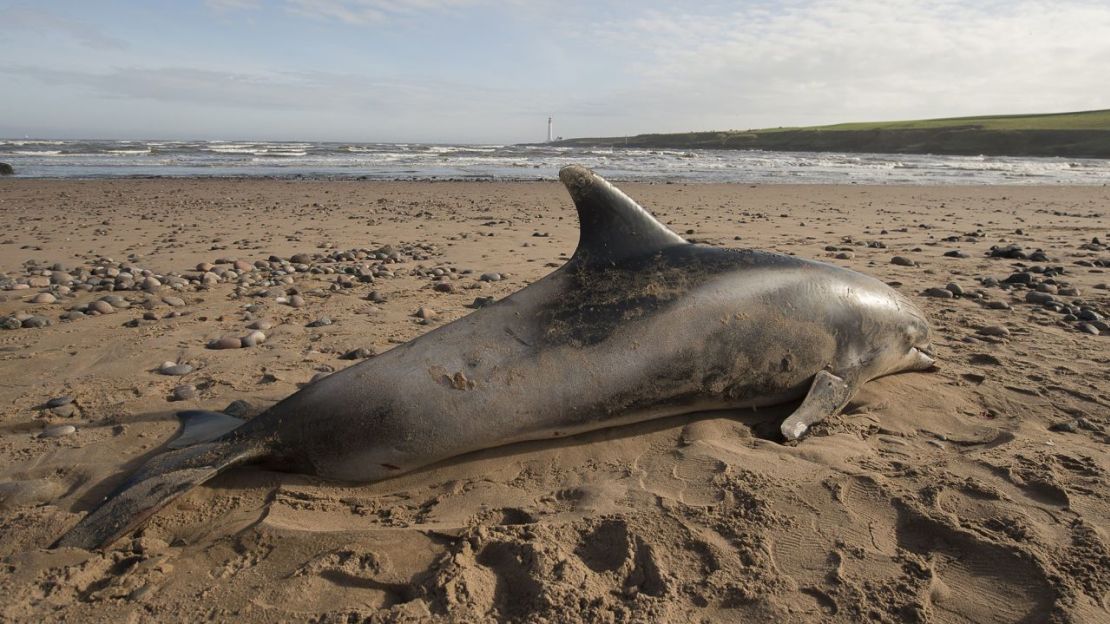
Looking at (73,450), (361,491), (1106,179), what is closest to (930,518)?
(361,491)

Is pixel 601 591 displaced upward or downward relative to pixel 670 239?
downward

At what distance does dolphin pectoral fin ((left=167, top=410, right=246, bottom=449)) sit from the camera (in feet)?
12.0

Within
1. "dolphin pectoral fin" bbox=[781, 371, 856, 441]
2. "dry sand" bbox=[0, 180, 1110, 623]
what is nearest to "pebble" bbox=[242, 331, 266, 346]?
"dry sand" bbox=[0, 180, 1110, 623]

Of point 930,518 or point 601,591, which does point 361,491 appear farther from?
point 930,518

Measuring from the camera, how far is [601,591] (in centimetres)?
254

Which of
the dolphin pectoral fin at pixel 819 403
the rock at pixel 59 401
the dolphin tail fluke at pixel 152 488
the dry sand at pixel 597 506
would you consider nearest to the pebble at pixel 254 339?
the dry sand at pixel 597 506

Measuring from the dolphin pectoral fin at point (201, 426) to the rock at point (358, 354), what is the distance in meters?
1.26

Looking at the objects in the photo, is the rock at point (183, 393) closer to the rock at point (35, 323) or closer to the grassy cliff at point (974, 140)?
the rock at point (35, 323)

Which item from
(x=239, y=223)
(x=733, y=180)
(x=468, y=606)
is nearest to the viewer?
(x=468, y=606)

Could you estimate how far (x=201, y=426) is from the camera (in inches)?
151

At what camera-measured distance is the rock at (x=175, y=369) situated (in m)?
4.87

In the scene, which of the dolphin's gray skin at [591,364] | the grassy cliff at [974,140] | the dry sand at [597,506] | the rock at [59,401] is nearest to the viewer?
the dry sand at [597,506]

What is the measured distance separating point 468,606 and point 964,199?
1994 cm

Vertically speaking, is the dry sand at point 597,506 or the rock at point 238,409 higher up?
the rock at point 238,409
